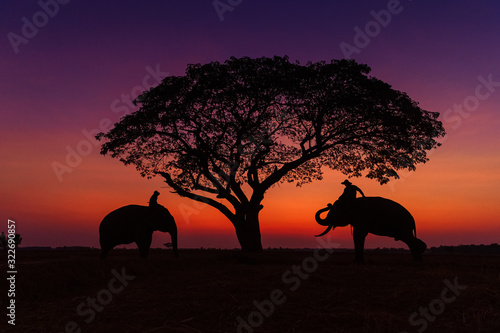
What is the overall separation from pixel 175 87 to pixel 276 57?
5.42 meters

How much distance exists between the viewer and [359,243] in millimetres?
13523

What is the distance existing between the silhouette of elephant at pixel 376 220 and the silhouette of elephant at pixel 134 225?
19.9 ft

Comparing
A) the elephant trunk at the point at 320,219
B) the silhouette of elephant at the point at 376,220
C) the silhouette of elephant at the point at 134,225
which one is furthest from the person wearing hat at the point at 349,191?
the silhouette of elephant at the point at 134,225

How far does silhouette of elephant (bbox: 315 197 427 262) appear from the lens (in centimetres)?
1347

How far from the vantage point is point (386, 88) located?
2289 cm

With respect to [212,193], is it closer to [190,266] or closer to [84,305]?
[190,266]

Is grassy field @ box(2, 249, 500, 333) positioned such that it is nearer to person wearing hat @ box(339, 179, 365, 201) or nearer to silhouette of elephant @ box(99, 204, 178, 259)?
person wearing hat @ box(339, 179, 365, 201)

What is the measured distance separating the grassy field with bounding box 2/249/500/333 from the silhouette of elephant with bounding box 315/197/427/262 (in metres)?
Answer: 3.26

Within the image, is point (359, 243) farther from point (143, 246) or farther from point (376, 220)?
point (143, 246)

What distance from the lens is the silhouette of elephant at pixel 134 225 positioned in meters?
15.2

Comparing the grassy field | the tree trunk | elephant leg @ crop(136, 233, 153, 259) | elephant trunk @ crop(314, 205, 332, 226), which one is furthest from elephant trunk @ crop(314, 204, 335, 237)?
the tree trunk

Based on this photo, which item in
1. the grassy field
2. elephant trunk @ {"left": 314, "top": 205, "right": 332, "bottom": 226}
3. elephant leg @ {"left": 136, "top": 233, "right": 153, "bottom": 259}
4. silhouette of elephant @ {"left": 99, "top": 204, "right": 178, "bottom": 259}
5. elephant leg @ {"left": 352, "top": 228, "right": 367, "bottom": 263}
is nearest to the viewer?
the grassy field

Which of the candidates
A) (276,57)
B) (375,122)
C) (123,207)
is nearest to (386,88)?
(375,122)

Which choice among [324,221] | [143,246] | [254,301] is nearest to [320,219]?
[324,221]
